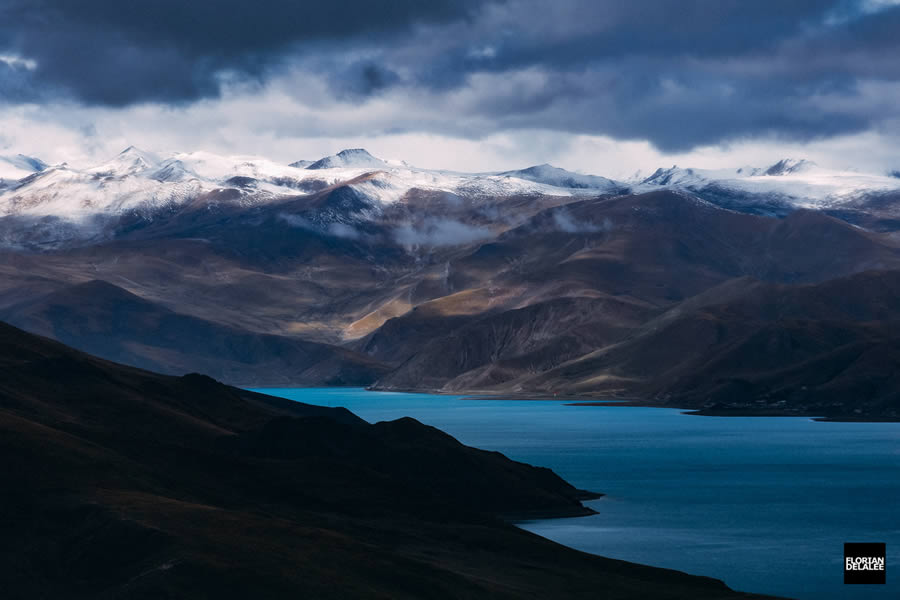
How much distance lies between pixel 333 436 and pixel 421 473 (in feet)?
35.2

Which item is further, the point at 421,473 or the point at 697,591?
the point at 421,473

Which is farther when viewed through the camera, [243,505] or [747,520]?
[747,520]

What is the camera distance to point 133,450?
406 feet

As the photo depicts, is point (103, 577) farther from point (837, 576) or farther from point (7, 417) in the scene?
point (837, 576)

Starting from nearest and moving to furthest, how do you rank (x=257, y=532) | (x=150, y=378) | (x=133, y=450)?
(x=257, y=532) < (x=133, y=450) < (x=150, y=378)

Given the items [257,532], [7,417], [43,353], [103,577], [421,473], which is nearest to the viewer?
[103,577]

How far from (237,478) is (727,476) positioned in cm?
7837

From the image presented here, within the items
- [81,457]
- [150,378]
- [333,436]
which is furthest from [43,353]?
[81,457]

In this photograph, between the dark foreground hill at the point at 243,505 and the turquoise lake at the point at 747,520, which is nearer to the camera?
the dark foreground hill at the point at 243,505

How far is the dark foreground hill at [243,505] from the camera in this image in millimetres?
86250

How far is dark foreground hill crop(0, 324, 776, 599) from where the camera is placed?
8625 centimetres

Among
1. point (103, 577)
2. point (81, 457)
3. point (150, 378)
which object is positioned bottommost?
point (103, 577)

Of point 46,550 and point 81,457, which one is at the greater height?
point 81,457

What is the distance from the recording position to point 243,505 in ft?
379
